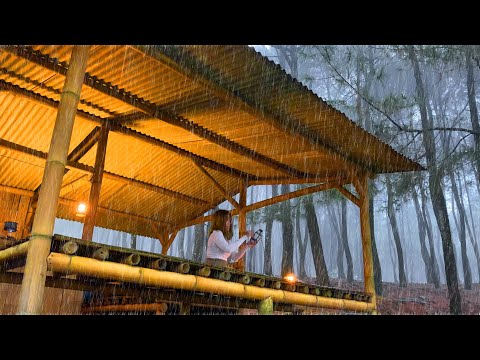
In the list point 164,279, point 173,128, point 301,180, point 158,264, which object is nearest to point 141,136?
point 173,128

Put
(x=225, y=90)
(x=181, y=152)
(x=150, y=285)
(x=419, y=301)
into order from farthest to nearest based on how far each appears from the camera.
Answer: (x=419, y=301)
(x=181, y=152)
(x=225, y=90)
(x=150, y=285)

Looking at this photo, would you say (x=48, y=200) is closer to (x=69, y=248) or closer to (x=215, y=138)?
(x=69, y=248)

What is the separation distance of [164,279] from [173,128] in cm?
363

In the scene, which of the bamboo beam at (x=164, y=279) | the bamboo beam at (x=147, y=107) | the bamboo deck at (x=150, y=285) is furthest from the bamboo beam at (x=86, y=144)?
the bamboo beam at (x=164, y=279)

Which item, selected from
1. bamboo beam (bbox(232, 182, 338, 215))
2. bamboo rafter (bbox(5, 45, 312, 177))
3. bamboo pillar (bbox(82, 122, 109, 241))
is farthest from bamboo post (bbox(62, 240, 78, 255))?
bamboo beam (bbox(232, 182, 338, 215))

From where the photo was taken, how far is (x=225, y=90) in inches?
231

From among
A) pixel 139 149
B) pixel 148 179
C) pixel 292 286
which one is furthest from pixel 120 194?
pixel 292 286

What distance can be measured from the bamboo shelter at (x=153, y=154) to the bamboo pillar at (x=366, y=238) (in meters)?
0.02

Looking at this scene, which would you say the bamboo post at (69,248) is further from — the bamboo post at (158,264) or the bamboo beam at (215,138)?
the bamboo beam at (215,138)

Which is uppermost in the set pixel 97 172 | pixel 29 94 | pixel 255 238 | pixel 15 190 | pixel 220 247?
pixel 29 94

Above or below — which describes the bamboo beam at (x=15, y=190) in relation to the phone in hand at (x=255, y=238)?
above

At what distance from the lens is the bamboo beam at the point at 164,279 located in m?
3.81

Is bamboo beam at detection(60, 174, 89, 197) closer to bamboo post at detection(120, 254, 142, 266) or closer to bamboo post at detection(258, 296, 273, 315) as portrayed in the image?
bamboo post at detection(258, 296, 273, 315)
